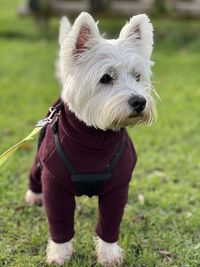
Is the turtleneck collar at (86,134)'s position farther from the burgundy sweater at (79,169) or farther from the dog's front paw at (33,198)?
the dog's front paw at (33,198)

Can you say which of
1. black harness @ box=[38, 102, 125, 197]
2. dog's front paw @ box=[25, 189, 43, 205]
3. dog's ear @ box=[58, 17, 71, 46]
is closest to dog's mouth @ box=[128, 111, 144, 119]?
black harness @ box=[38, 102, 125, 197]

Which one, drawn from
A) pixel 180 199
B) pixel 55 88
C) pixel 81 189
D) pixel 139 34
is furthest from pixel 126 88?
pixel 55 88

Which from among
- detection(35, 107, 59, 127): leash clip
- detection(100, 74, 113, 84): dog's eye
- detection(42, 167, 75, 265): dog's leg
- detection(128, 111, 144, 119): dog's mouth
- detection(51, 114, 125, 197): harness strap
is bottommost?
detection(42, 167, 75, 265): dog's leg

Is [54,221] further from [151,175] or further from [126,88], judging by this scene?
[151,175]

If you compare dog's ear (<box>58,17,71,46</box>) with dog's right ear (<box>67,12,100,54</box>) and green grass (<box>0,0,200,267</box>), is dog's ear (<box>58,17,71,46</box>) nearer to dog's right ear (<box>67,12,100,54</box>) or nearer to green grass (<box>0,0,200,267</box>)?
dog's right ear (<box>67,12,100,54</box>)

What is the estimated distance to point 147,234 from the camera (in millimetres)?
3932

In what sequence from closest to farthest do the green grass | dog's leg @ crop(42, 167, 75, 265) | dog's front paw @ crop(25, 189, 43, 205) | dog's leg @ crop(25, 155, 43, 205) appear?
dog's leg @ crop(42, 167, 75, 265), the green grass, dog's leg @ crop(25, 155, 43, 205), dog's front paw @ crop(25, 189, 43, 205)

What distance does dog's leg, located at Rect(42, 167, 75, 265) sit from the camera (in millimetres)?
3264

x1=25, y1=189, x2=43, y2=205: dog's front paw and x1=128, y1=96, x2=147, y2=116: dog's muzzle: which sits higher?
x1=128, y1=96, x2=147, y2=116: dog's muzzle

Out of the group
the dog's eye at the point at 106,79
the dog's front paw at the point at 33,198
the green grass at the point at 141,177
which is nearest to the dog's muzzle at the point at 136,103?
the dog's eye at the point at 106,79

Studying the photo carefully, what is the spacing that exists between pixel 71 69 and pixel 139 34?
483 mm

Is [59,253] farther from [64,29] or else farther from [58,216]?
[64,29]

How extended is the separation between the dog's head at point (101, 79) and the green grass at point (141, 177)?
1.12 metres

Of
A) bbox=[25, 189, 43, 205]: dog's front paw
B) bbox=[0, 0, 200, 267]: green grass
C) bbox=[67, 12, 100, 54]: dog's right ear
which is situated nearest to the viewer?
Answer: bbox=[67, 12, 100, 54]: dog's right ear
